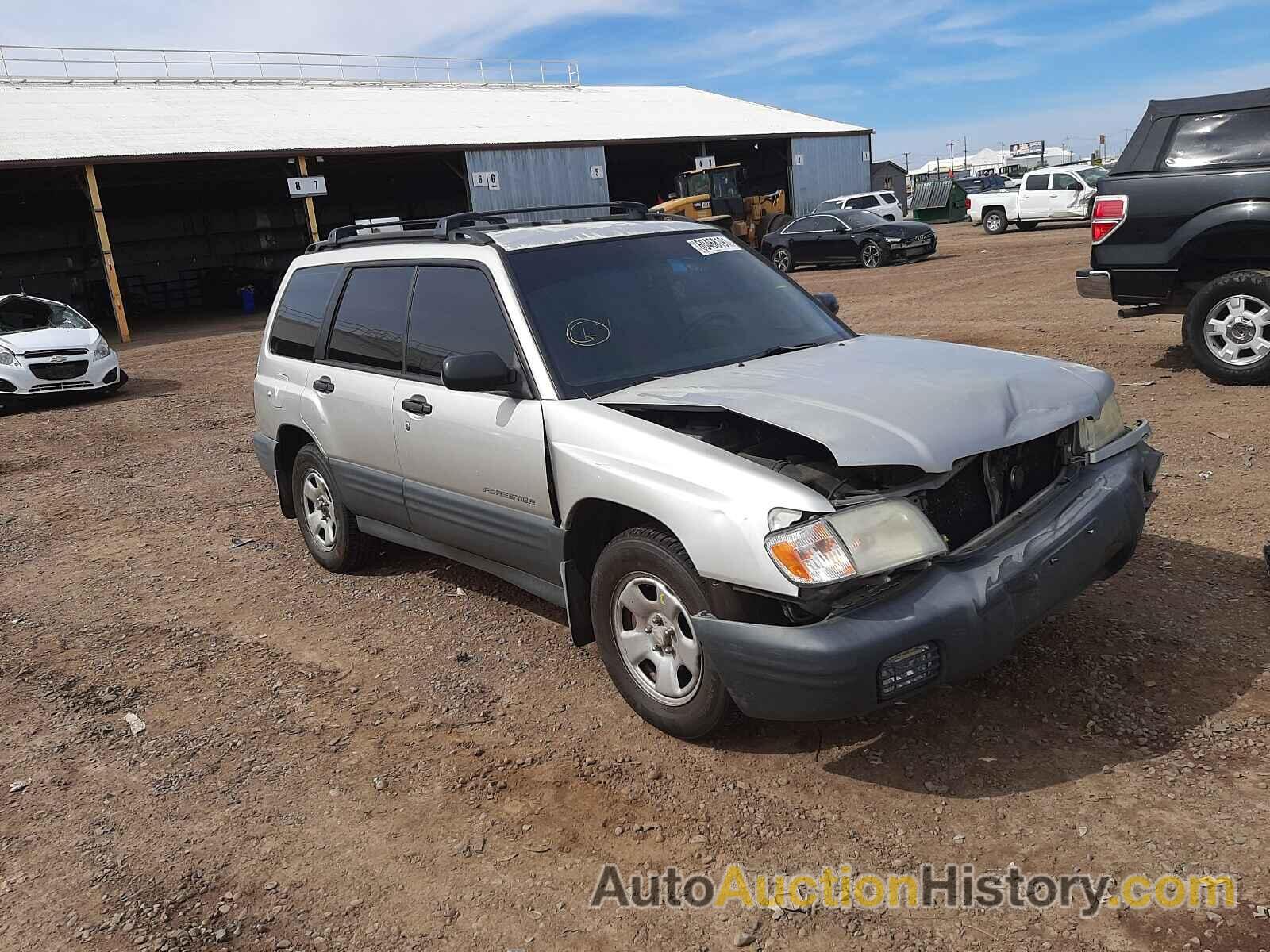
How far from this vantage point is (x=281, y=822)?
11.3 ft

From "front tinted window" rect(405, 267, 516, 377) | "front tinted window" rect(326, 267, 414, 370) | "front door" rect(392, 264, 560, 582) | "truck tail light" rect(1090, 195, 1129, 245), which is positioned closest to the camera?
"front door" rect(392, 264, 560, 582)

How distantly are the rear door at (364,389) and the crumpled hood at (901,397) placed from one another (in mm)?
1477

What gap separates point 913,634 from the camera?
119 inches

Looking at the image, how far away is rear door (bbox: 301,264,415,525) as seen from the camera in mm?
4875

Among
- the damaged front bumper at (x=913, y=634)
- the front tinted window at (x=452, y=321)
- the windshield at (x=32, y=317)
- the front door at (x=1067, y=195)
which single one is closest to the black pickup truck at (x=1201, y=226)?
the damaged front bumper at (x=913, y=634)

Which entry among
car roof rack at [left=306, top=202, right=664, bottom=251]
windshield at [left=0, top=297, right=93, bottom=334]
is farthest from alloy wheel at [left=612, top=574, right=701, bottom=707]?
windshield at [left=0, top=297, right=93, bottom=334]

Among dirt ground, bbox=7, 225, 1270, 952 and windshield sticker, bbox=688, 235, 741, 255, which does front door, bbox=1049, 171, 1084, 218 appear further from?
windshield sticker, bbox=688, 235, 741, 255

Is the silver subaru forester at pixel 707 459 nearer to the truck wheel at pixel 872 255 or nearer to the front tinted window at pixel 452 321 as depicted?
the front tinted window at pixel 452 321

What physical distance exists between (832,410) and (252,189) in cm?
3636

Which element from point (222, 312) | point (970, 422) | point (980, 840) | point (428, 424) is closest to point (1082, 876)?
point (980, 840)

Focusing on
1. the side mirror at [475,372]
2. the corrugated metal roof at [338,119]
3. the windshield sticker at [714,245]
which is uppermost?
the corrugated metal roof at [338,119]

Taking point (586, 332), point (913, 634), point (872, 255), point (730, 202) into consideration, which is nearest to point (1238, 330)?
point (586, 332)

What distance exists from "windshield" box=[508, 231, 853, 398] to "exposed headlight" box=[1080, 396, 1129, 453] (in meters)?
1.23

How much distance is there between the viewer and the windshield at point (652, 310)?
414cm
